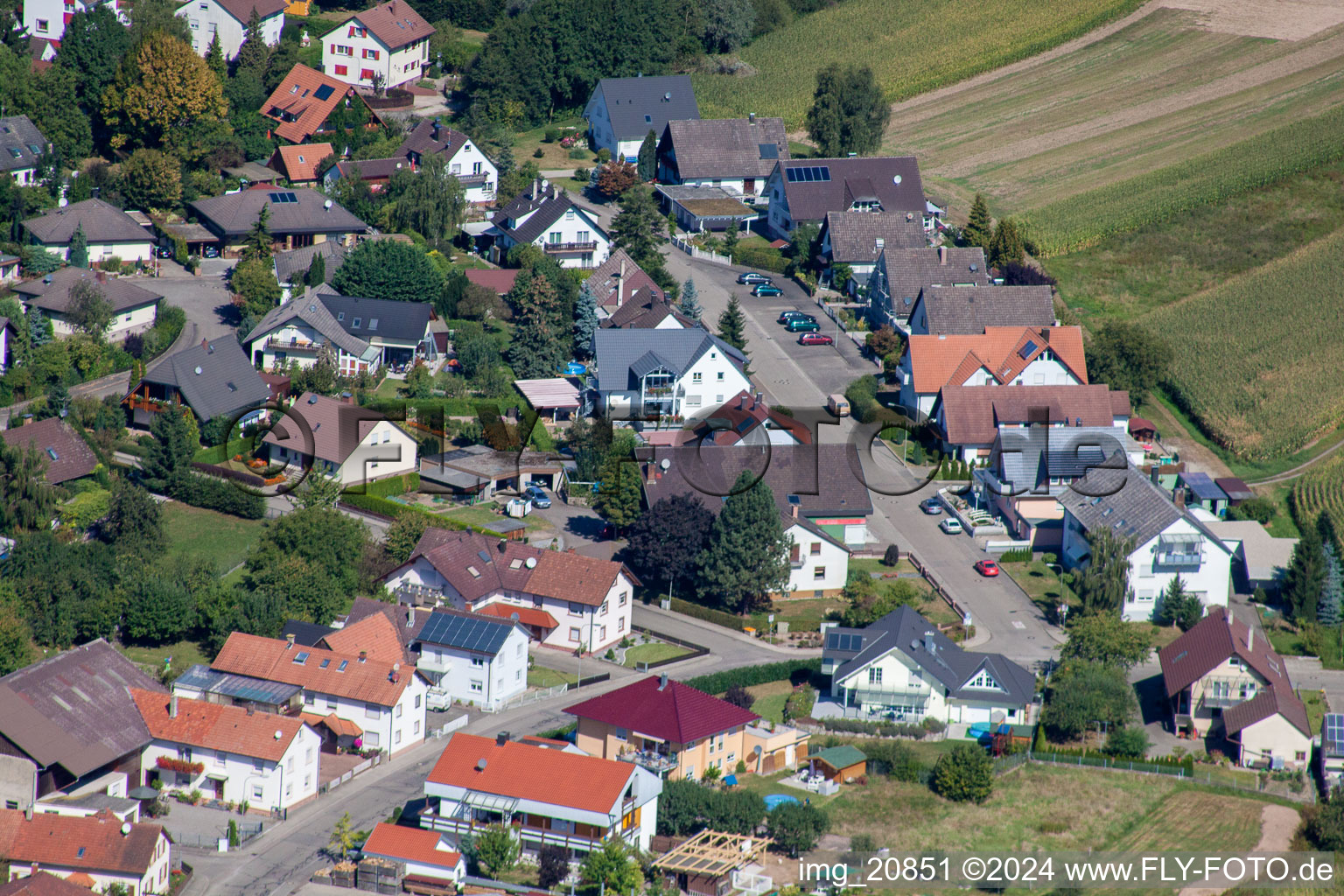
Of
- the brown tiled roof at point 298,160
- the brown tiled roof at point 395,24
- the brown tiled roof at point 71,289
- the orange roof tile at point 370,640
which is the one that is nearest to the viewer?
the orange roof tile at point 370,640

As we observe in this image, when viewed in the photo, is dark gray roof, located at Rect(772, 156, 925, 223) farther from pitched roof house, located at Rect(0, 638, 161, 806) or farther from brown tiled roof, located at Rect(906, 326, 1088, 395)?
pitched roof house, located at Rect(0, 638, 161, 806)

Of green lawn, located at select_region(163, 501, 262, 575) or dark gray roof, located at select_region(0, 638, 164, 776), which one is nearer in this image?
dark gray roof, located at select_region(0, 638, 164, 776)

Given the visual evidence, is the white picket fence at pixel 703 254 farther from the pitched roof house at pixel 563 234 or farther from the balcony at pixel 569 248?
the balcony at pixel 569 248

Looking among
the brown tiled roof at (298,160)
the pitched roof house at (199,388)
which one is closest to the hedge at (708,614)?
the pitched roof house at (199,388)

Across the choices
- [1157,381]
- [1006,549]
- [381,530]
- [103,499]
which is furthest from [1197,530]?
[103,499]

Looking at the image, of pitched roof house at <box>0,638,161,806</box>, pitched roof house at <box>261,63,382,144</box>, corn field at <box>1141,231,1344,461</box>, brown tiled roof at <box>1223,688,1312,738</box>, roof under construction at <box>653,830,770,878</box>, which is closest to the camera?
roof under construction at <box>653,830,770,878</box>

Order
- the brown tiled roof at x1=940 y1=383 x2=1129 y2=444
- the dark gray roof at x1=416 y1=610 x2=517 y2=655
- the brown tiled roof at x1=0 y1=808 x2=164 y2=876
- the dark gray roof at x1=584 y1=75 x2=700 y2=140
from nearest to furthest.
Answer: the brown tiled roof at x1=0 y1=808 x2=164 y2=876 → the dark gray roof at x1=416 y1=610 x2=517 y2=655 → the brown tiled roof at x1=940 y1=383 x2=1129 y2=444 → the dark gray roof at x1=584 y1=75 x2=700 y2=140

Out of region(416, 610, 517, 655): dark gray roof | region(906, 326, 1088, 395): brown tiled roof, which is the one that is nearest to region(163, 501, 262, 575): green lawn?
region(416, 610, 517, 655): dark gray roof
